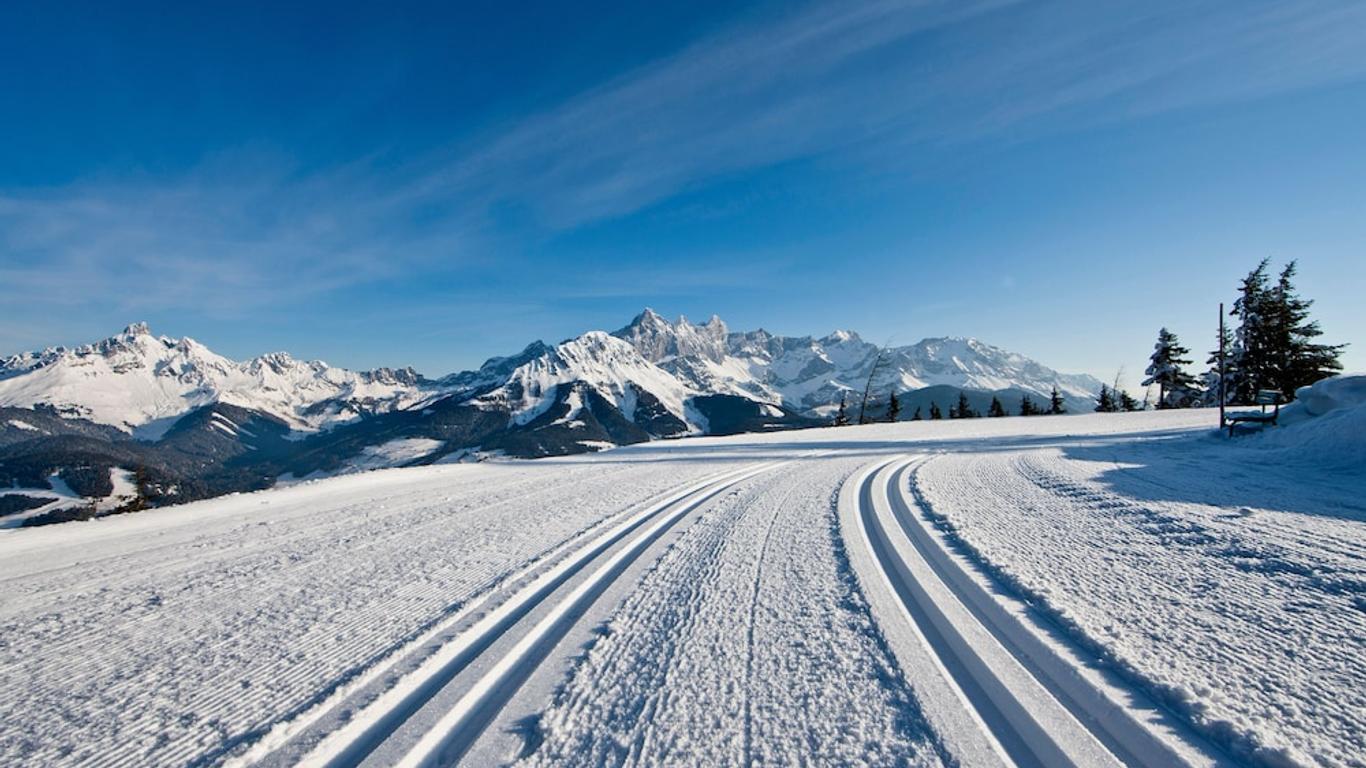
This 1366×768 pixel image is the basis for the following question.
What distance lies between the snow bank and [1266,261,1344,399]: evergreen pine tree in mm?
28314

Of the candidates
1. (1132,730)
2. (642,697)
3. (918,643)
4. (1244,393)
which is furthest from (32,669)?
(1244,393)

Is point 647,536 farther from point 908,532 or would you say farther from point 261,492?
point 261,492

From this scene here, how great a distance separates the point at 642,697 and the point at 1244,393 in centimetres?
5174

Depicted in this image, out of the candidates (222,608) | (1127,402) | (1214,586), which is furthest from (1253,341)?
(222,608)

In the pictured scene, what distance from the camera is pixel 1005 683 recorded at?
290 cm

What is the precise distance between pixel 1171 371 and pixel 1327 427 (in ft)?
147

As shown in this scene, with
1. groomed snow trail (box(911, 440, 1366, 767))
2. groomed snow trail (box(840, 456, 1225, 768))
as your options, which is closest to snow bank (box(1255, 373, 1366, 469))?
groomed snow trail (box(911, 440, 1366, 767))

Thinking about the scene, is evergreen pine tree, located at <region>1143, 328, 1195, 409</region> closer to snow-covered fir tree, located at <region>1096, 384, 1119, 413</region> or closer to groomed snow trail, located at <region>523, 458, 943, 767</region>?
snow-covered fir tree, located at <region>1096, 384, 1119, 413</region>

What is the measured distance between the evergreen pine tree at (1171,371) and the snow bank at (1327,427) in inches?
1494

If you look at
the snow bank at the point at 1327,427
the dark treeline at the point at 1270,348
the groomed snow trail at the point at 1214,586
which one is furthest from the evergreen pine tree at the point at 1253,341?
the groomed snow trail at the point at 1214,586

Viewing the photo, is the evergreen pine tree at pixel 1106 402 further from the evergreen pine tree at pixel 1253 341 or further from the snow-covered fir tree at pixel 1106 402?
the evergreen pine tree at pixel 1253 341

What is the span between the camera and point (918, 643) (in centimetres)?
341

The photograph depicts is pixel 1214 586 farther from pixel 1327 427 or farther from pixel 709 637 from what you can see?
pixel 1327 427

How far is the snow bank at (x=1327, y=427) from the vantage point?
30.9 ft
